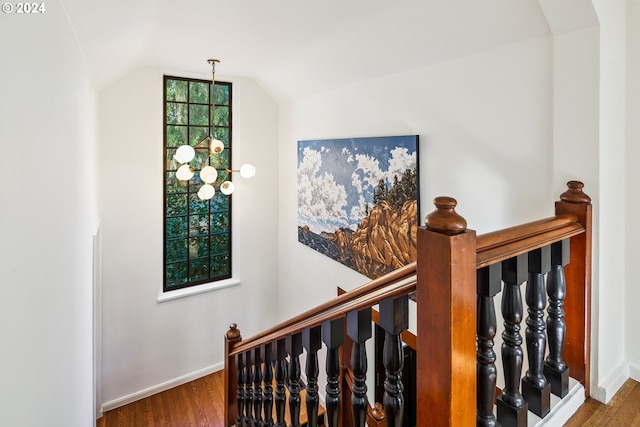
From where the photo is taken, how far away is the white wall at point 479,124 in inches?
71.0

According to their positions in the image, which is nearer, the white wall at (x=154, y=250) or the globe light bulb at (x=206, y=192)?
the globe light bulb at (x=206, y=192)

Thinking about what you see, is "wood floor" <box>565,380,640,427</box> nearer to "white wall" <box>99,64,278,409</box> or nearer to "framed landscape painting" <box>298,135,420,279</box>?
"framed landscape painting" <box>298,135,420,279</box>

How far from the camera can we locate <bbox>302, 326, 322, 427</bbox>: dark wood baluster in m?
1.32

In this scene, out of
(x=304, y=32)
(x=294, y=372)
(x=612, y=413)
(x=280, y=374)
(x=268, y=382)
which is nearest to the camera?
(x=612, y=413)

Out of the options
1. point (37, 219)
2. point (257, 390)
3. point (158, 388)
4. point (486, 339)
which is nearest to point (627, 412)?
point (486, 339)

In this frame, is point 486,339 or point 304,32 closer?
point 486,339

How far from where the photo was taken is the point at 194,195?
13.8ft

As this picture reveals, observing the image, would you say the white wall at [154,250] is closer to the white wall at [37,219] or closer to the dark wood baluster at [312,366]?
the white wall at [37,219]

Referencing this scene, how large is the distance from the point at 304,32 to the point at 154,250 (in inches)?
103

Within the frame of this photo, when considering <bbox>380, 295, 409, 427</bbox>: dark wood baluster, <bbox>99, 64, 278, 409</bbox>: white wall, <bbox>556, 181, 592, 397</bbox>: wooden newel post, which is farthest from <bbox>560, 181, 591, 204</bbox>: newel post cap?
<bbox>99, 64, 278, 409</bbox>: white wall

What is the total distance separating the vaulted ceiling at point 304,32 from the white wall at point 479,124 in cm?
10

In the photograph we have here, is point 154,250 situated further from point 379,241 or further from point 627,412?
point 627,412

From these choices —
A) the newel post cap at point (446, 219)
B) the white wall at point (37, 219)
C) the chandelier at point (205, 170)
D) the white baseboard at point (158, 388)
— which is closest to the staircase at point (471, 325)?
the newel post cap at point (446, 219)

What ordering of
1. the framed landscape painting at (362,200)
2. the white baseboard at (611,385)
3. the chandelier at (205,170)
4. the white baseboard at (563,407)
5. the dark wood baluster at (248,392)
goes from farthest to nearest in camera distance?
the chandelier at (205,170) < the framed landscape painting at (362,200) < the dark wood baluster at (248,392) < the white baseboard at (611,385) < the white baseboard at (563,407)
